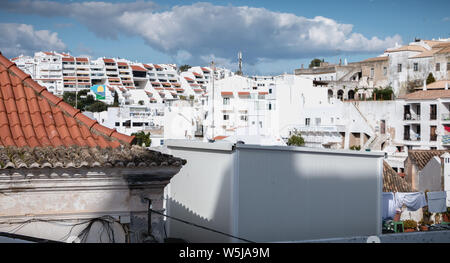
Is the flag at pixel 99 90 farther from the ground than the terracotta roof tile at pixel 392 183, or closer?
farther from the ground

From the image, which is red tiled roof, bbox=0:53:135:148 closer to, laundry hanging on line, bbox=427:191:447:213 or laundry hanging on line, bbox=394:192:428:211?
laundry hanging on line, bbox=394:192:428:211

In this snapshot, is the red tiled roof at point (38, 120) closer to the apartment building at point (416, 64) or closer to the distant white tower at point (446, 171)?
the distant white tower at point (446, 171)

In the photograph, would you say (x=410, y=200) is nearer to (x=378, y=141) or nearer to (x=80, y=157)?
(x=80, y=157)

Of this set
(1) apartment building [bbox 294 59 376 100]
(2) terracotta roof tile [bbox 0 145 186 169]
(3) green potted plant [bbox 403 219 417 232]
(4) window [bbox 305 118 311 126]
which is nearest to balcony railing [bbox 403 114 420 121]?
(4) window [bbox 305 118 311 126]

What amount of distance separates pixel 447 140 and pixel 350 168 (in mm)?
38139

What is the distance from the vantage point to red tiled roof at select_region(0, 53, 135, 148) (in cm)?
754

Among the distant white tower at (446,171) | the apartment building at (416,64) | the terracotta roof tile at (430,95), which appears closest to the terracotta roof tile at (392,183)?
the distant white tower at (446,171)

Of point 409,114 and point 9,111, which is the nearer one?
point 9,111

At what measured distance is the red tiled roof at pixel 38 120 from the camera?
7539 mm

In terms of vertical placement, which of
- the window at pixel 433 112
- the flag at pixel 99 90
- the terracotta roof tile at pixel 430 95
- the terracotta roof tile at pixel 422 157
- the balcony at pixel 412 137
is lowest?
the terracotta roof tile at pixel 422 157

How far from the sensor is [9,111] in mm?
7688
